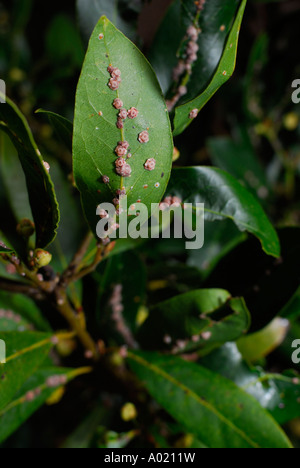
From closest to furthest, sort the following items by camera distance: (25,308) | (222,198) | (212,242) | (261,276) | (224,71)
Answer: (224,71) < (222,198) < (261,276) < (25,308) < (212,242)

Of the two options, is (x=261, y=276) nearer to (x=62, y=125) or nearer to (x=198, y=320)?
(x=198, y=320)

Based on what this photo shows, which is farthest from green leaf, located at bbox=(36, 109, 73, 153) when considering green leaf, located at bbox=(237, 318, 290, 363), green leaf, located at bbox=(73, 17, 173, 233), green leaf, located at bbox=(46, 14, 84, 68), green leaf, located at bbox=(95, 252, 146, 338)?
green leaf, located at bbox=(46, 14, 84, 68)

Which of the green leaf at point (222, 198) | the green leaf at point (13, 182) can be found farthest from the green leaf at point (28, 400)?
the green leaf at point (222, 198)

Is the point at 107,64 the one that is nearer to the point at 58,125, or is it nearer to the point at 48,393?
the point at 58,125

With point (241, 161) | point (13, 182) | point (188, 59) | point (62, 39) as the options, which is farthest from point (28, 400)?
point (62, 39)

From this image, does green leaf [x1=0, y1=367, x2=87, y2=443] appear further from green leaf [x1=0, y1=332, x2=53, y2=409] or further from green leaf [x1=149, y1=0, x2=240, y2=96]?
green leaf [x1=149, y1=0, x2=240, y2=96]

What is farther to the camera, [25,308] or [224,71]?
[25,308]
